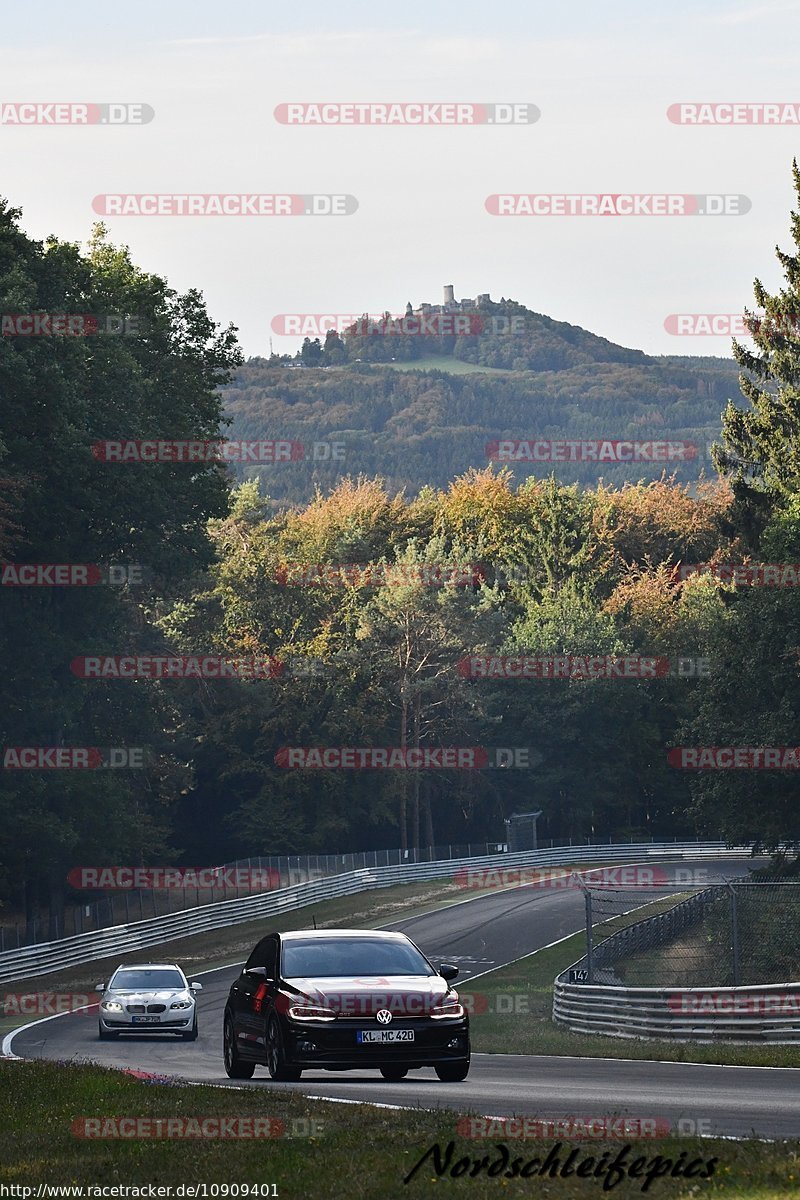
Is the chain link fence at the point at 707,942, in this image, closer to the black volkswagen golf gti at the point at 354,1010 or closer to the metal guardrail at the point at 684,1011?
the metal guardrail at the point at 684,1011

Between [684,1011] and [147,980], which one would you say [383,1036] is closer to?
[684,1011]

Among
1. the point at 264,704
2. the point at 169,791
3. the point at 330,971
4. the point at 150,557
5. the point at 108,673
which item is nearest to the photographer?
the point at 330,971

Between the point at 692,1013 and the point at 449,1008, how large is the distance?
29.8 feet

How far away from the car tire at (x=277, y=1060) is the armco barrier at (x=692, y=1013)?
783cm

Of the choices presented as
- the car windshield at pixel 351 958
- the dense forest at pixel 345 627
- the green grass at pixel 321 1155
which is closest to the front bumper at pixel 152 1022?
the car windshield at pixel 351 958

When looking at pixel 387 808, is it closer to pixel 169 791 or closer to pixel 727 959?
pixel 169 791

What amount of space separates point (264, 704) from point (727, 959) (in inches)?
1938

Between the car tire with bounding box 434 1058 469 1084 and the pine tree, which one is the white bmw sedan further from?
the pine tree

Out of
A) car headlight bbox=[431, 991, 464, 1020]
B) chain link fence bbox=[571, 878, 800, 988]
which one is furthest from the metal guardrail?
car headlight bbox=[431, 991, 464, 1020]

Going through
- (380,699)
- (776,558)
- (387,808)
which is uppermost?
(776,558)

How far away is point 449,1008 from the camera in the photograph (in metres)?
16.4

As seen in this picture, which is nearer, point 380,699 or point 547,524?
point 380,699

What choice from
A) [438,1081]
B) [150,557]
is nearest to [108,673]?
[150,557]

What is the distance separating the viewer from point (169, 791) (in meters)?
79.3
